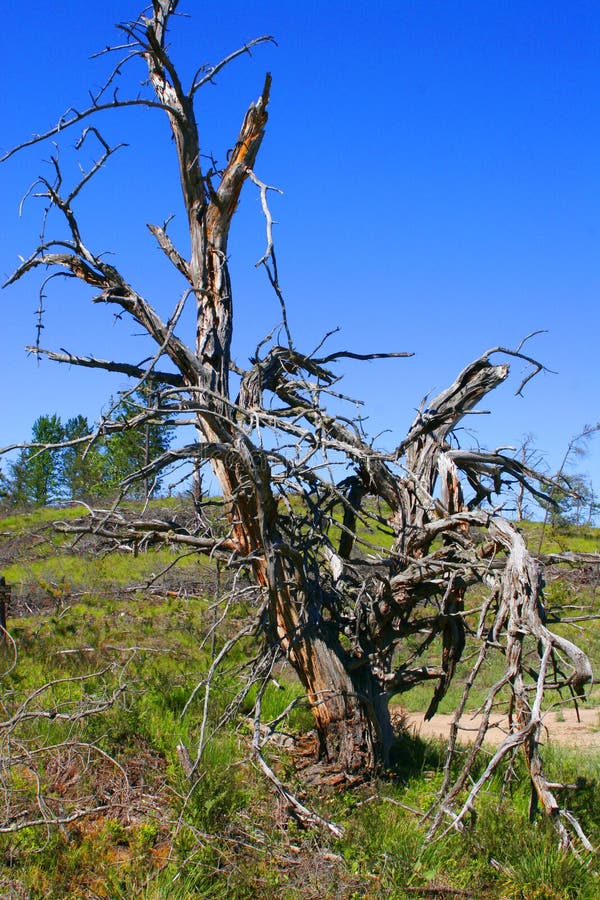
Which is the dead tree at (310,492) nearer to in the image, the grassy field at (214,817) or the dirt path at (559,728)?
the grassy field at (214,817)

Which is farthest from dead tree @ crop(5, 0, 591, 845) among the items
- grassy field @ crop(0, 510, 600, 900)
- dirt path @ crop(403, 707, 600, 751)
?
dirt path @ crop(403, 707, 600, 751)

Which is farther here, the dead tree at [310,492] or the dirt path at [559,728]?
the dirt path at [559,728]

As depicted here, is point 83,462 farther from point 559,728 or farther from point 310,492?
point 559,728

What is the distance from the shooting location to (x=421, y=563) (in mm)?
5613

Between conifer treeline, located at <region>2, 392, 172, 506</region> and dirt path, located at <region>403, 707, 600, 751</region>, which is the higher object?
conifer treeline, located at <region>2, 392, 172, 506</region>

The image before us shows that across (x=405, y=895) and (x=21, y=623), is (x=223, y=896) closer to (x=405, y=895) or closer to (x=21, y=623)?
(x=405, y=895)

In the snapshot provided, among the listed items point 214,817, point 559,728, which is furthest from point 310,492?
point 559,728

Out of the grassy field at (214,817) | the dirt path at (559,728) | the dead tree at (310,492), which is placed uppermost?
the dead tree at (310,492)

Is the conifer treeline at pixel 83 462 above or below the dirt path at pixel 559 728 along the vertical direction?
→ above

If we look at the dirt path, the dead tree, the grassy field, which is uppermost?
the dead tree

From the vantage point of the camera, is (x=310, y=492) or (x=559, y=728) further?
(x=559, y=728)

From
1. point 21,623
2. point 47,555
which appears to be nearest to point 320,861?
point 21,623

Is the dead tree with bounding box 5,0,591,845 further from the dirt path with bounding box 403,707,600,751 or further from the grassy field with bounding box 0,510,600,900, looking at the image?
the dirt path with bounding box 403,707,600,751

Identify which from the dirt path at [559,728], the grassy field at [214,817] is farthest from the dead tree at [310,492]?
the dirt path at [559,728]
